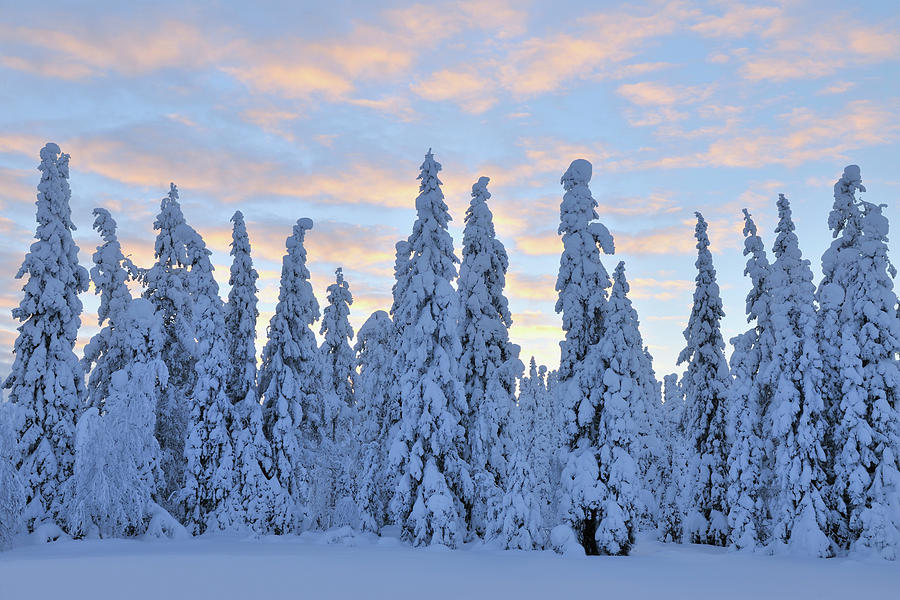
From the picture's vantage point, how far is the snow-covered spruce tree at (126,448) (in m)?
29.8

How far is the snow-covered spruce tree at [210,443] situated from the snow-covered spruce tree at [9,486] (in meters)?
Result: 8.77

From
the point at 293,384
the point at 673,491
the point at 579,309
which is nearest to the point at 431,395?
the point at 579,309

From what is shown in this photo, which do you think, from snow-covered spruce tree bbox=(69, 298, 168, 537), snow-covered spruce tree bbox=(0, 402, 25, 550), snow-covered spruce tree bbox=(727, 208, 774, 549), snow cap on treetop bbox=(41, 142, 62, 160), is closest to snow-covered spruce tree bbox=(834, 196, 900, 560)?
snow-covered spruce tree bbox=(727, 208, 774, 549)

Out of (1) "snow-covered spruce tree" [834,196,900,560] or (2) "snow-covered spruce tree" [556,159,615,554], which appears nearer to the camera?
(1) "snow-covered spruce tree" [834,196,900,560]

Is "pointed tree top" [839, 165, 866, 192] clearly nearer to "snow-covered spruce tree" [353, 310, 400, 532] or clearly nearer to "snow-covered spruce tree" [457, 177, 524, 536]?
"snow-covered spruce tree" [457, 177, 524, 536]

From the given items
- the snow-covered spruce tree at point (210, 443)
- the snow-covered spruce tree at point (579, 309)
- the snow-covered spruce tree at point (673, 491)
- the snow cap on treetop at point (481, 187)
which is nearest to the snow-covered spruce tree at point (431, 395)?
the snow cap on treetop at point (481, 187)

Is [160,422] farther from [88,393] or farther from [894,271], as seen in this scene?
[894,271]

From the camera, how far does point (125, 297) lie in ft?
121

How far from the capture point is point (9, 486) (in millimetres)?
26109

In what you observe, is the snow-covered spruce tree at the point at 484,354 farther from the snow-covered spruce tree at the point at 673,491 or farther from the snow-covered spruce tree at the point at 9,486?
the snow-covered spruce tree at the point at 9,486

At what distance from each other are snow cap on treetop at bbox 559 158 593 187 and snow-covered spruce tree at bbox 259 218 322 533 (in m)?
15.8

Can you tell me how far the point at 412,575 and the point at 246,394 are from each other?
21164 millimetres

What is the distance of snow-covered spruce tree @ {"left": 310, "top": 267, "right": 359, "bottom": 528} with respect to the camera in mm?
42938

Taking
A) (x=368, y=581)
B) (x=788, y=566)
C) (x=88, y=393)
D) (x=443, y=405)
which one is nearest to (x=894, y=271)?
(x=788, y=566)
